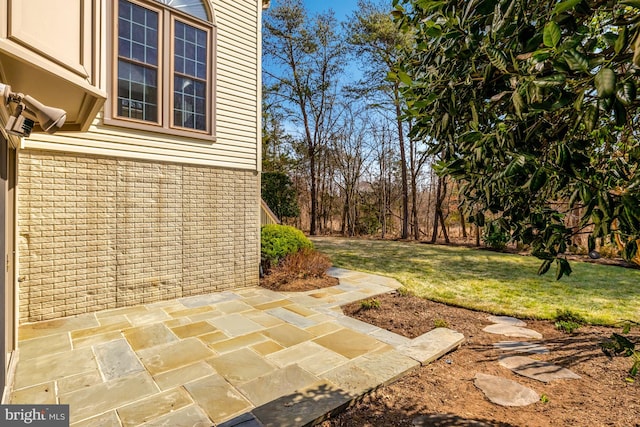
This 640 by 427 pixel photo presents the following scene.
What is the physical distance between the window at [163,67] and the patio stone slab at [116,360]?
2.97 m

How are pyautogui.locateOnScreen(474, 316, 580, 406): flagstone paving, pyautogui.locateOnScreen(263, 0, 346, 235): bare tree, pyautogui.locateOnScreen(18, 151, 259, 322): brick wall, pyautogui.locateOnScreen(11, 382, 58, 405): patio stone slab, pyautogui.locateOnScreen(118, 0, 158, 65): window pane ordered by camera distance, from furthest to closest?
1. pyautogui.locateOnScreen(263, 0, 346, 235): bare tree
2. pyautogui.locateOnScreen(118, 0, 158, 65): window pane
3. pyautogui.locateOnScreen(18, 151, 259, 322): brick wall
4. pyautogui.locateOnScreen(474, 316, 580, 406): flagstone paving
5. pyautogui.locateOnScreen(11, 382, 58, 405): patio stone slab

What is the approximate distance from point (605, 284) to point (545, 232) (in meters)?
7.20

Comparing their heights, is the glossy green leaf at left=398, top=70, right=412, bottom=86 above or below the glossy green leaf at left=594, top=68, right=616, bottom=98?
above

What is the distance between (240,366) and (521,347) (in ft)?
9.68

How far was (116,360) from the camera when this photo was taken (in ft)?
10.2

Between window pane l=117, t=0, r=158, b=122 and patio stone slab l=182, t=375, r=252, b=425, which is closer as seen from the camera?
patio stone slab l=182, t=375, r=252, b=425

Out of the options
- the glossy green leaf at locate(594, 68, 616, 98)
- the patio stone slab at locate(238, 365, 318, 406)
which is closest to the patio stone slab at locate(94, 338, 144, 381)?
the patio stone slab at locate(238, 365, 318, 406)

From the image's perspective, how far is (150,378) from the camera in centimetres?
280

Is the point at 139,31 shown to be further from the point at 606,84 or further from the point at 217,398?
the point at 606,84

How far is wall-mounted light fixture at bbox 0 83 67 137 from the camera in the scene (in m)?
1.79

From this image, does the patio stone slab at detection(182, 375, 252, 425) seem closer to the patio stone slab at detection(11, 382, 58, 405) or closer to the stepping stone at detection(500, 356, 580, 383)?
the patio stone slab at detection(11, 382, 58, 405)

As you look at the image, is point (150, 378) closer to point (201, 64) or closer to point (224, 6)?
point (201, 64)

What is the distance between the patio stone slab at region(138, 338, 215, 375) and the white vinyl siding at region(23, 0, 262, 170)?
2.82m

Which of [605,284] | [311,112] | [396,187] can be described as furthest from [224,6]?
[396,187]
